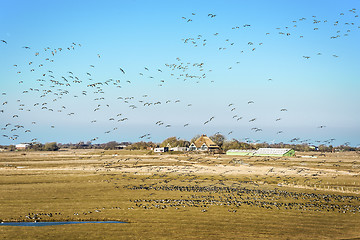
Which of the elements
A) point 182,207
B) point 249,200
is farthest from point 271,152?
point 182,207

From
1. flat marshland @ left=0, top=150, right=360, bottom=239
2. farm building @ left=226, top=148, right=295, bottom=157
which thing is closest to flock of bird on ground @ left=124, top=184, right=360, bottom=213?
flat marshland @ left=0, top=150, right=360, bottom=239

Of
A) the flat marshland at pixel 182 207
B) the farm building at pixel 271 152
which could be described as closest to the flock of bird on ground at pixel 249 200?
the flat marshland at pixel 182 207

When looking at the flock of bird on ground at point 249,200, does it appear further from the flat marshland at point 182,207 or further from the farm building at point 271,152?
the farm building at point 271,152

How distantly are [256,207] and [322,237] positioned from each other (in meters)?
13.9

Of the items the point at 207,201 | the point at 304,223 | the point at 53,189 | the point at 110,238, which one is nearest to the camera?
the point at 110,238

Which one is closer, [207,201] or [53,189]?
[207,201]

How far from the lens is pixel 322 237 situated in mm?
36656

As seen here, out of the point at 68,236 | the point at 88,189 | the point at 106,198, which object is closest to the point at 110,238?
the point at 68,236

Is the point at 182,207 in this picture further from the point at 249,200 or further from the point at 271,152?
the point at 271,152

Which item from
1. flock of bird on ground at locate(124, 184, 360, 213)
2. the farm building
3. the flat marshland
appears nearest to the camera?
the flat marshland

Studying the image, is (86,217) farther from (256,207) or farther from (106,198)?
(256,207)

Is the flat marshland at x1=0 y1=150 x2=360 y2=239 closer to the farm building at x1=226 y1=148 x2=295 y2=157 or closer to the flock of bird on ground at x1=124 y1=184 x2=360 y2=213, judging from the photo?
the flock of bird on ground at x1=124 y1=184 x2=360 y2=213

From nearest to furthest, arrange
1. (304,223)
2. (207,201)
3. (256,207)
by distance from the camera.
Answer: (304,223) < (256,207) < (207,201)

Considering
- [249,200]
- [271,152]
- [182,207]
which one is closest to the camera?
[182,207]
